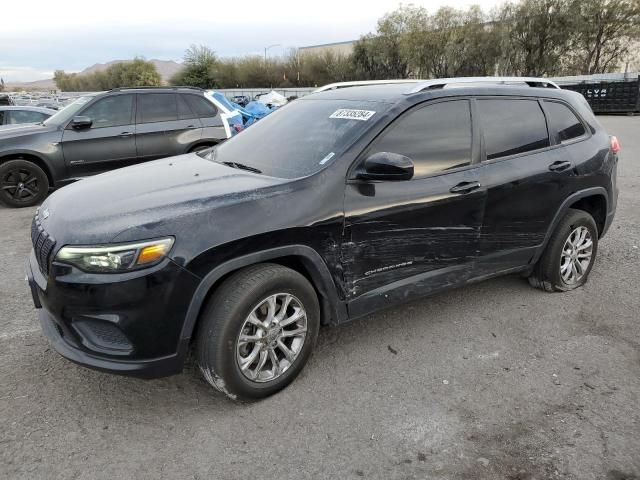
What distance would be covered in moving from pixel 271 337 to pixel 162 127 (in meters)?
6.07

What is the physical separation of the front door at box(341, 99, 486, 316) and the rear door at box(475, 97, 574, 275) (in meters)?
0.14

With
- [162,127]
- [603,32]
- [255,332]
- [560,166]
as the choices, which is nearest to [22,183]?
[162,127]

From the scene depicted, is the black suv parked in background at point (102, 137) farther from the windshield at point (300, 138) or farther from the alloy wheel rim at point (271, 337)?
the alloy wheel rim at point (271, 337)

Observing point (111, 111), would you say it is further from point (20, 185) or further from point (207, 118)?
point (20, 185)

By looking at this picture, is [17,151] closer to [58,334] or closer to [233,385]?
[58,334]

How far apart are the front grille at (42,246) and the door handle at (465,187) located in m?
2.43

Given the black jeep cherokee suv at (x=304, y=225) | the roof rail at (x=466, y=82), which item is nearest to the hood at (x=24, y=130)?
the black jeep cherokee suv at (x=304, y=225)

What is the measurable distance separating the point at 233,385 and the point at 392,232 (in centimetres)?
131

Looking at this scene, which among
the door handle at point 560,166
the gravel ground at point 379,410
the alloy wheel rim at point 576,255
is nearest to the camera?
the gravel ground at point 379,410

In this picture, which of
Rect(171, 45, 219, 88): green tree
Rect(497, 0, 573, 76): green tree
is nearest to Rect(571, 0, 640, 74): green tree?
Rect(497, 0, 573, 76): green tree

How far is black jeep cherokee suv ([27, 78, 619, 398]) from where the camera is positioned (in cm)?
245

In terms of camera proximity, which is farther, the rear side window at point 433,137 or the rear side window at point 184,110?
the rear side window at point 184,110

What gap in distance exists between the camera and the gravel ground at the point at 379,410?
2365 millimetres

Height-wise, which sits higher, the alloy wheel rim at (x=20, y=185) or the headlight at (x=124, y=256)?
the headlight at (x=124, y=256)
